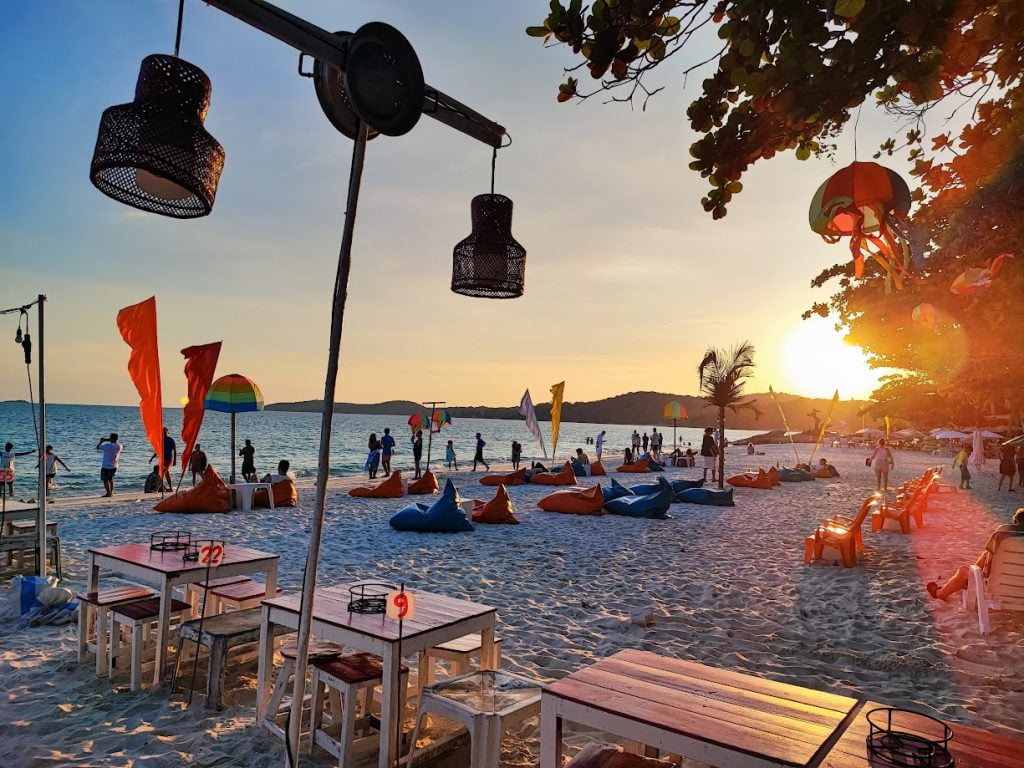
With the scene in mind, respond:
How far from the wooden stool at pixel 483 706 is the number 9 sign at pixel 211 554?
2.16 metres

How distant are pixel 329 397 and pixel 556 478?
58.6ft

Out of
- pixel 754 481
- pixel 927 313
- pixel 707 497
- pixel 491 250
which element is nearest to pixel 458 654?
pixel 491 250

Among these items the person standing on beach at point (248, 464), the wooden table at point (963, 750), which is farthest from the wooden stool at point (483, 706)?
the person standing on beach at point (248, 464)

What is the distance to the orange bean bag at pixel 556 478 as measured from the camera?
64.3ft

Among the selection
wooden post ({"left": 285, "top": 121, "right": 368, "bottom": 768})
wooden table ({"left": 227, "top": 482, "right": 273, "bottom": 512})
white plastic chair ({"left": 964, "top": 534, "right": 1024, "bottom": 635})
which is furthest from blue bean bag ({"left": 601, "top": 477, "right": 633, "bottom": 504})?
wooden post ({"left": 285, "top": 121, "right": 368, "bottom": 768})

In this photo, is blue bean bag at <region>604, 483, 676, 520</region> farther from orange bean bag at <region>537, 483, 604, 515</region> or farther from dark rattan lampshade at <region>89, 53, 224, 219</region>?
dark rattan lampshade at <region>89, 53, 224, 219</region>

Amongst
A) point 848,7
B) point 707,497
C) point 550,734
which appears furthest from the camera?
point 707,497

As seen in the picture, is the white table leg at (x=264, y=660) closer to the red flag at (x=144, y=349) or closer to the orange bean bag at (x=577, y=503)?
the red flag at (x=144, y=349)

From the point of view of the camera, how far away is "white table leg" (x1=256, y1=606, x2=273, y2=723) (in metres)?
3.69

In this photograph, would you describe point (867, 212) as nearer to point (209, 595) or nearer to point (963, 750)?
point (963, 750)

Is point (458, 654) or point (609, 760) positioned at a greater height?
point (609, 760)

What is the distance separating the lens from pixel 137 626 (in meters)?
4.22

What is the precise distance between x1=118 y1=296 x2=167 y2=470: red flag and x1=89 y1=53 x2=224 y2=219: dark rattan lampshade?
3.75 meters

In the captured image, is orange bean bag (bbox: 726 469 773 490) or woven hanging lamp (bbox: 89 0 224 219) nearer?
woven hanging lamp (bbox: 89 0 224 219)
